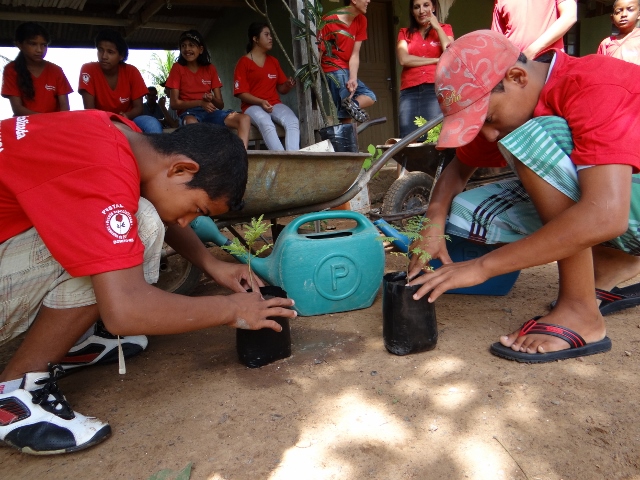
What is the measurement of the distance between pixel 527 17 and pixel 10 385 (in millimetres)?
3538

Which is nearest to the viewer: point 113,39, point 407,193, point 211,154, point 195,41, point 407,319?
point 211,154

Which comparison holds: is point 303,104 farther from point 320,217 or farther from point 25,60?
point 320,217

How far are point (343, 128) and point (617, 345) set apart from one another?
2.21m

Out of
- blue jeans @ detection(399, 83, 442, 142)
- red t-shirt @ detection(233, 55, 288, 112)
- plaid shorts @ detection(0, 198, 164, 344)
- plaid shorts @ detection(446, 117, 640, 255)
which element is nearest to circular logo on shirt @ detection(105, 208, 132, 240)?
plaid shorts @ detection(0, 198, 164, 344)

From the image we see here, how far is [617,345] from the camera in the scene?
183 centimetres

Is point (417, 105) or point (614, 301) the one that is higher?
point (417, 105)

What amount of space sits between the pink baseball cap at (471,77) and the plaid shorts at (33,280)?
42.2 inches

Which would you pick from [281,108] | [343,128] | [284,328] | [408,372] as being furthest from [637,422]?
[281,108]

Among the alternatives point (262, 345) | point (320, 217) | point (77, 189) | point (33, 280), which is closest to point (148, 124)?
point (320, 217)

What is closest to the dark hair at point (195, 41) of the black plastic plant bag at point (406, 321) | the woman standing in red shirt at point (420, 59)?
the woman standing in red shirt at point (420, 59)

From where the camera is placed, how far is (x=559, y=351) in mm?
1718

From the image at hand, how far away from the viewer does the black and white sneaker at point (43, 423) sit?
1.37 m

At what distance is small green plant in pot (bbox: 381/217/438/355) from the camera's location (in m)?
1.77

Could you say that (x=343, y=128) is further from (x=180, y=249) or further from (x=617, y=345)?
(x=617, y=345)
